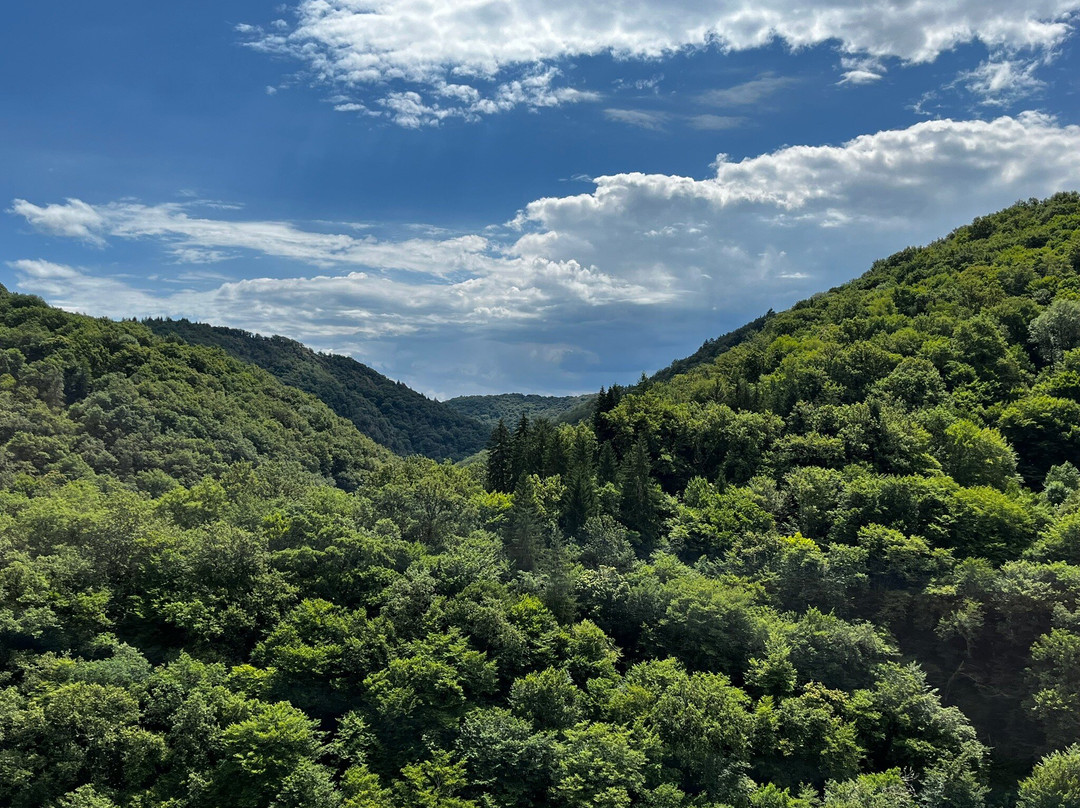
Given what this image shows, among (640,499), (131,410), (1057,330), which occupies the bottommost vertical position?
(640,499)

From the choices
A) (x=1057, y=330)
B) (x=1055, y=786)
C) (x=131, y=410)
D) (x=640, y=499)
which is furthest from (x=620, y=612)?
(x=131, y=410)

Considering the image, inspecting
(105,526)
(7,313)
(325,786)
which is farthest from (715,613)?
(7,313)

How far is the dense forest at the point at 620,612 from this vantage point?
3328cm

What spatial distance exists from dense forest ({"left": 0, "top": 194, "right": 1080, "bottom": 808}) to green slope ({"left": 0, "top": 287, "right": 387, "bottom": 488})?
44.9 feet

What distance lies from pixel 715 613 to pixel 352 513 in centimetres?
3325

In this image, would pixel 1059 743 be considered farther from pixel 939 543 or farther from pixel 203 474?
pixel 203 474

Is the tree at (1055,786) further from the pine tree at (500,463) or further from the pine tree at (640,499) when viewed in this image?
the pine tree at (500,463)

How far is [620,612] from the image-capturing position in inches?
1871

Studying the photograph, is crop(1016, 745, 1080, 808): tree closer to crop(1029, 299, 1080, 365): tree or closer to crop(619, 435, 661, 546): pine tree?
crop(619, 435, 661, 546): pine tree

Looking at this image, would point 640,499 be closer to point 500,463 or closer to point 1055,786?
point 500,463

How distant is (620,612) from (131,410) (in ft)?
295

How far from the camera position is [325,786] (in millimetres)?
32438

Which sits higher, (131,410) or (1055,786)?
(131,410)

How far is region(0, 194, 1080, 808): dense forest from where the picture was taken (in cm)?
3328
